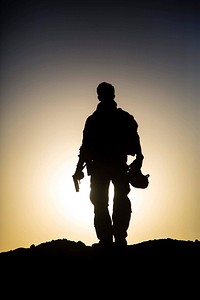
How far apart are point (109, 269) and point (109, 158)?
7.62 ft

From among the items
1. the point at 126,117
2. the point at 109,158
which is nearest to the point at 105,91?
the point at 126,117

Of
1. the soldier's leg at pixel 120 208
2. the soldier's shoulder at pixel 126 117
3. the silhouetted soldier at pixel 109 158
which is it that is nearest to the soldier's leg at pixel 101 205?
the silhouetted soldier at pixel 109 158

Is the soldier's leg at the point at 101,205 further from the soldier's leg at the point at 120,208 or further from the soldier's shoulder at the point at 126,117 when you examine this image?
the soldier's shoulder at the point at 126,117

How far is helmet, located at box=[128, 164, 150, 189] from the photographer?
10.2 metres

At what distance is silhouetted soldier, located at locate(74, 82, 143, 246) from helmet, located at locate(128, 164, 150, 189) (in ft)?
0.49

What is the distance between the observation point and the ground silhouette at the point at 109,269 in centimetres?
804

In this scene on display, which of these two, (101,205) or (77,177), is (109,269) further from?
(77,177)

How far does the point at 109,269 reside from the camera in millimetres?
8602

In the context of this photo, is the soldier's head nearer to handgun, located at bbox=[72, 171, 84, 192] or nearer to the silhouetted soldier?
the silhouetted soldier

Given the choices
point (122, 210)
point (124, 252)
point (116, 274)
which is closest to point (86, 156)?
point (122, 210)

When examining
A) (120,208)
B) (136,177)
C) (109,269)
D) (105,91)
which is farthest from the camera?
(136,177)

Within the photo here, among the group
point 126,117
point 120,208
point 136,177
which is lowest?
point 120,208

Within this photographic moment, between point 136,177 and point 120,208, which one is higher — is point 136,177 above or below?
above

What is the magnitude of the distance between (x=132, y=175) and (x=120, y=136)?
0.82 m
